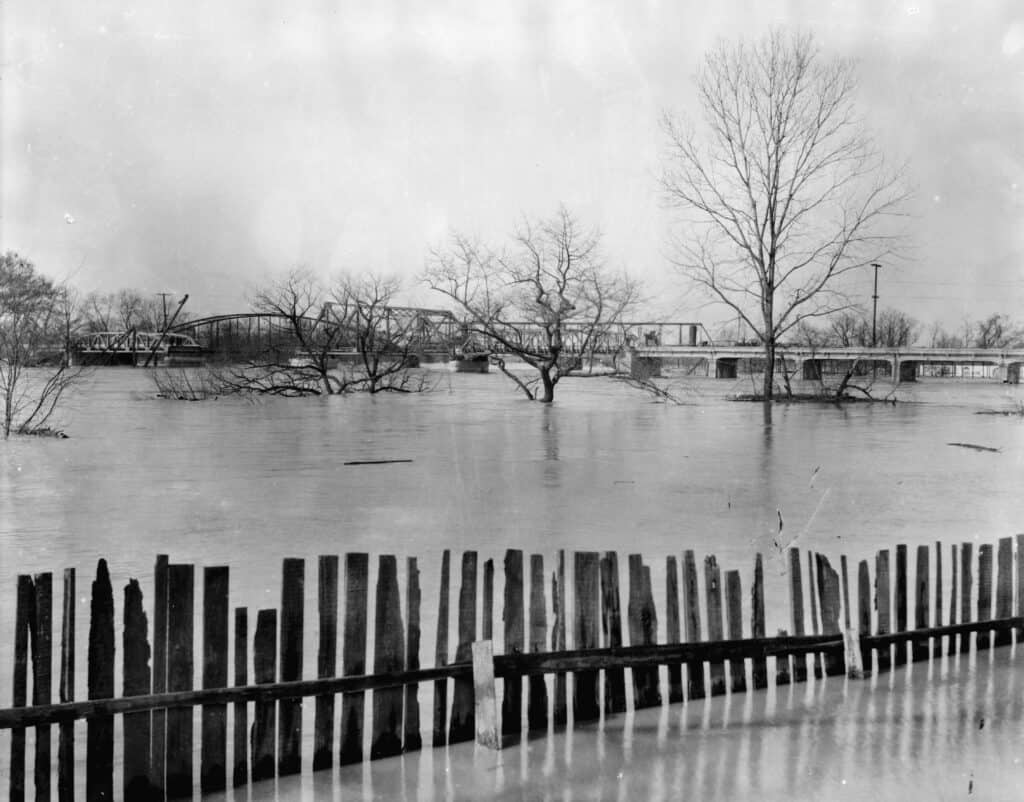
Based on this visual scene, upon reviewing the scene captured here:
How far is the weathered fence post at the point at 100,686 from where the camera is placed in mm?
4395

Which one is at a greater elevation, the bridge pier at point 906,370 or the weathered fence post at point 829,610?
the bridge pier at point 906,370

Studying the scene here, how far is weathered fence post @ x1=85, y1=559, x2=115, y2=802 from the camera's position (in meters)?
4.39

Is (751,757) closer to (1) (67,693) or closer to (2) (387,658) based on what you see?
(2) (387,658)

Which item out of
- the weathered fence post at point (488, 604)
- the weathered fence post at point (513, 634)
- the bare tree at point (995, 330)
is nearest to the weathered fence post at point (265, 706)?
the weathered fence post at point (488, 604)

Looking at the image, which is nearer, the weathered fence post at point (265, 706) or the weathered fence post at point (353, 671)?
the weathered fence post at point (265, 706)

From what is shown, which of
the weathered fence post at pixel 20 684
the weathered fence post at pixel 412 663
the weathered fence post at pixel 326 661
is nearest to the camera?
the weathered fence post at pixel 20 684

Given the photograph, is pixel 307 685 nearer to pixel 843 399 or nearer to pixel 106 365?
pixel 843 399

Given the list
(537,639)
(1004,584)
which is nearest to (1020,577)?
(1004,584)

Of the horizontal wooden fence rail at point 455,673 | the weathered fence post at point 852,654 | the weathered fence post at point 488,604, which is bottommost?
the weathered fence post at point 852,654

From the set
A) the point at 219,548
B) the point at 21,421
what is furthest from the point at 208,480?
the point at 21,421

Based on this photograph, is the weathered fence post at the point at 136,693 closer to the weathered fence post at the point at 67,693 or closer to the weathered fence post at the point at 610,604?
the weathered fence post at the point at 67,693

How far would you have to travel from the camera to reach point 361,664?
16.1 ft

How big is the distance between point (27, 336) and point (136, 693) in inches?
761

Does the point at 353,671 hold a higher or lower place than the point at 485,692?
higher
